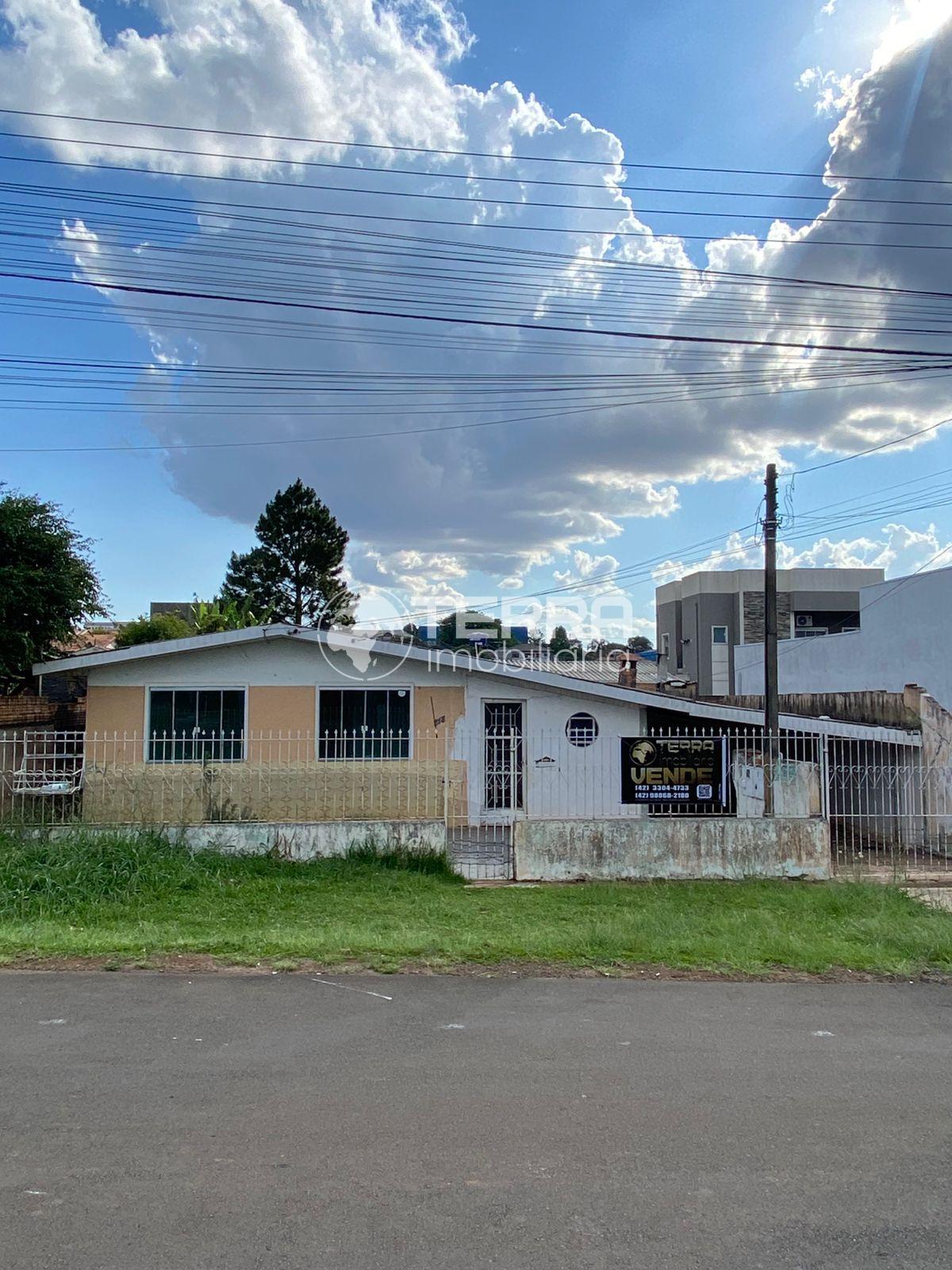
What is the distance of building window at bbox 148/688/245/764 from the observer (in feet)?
45.7

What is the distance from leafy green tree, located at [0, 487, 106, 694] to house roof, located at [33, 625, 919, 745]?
2.13 m

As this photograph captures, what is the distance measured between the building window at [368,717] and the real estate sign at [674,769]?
4002 millimetres

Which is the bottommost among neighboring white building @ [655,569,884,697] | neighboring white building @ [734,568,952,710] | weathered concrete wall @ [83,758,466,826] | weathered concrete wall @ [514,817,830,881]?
weathered concrete wall @ [514,817,830,881]

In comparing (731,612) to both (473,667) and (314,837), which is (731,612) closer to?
(473,667)

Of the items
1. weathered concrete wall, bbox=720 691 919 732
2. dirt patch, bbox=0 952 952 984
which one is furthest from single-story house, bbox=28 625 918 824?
dirt patch, bbox=0 952 952 984

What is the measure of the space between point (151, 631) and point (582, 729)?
19.3 metres

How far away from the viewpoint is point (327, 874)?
10.2 meters

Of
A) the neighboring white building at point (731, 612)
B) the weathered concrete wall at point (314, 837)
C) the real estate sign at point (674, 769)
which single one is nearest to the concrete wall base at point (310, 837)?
the weathered concrete wall at point (314, 837)

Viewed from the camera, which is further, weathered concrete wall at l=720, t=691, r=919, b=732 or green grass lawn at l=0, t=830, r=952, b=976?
weathered concrete wall at l=720, t=691, r=919, b=732

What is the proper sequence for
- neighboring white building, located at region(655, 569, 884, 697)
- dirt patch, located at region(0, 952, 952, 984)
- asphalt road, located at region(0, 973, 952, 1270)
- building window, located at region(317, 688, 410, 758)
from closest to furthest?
asphalt road, located at region(0, 973, 952, 1270)
dirt patch, located at region(0, 952, 952, 984)
building window, located at region(317, 688, 410, 758)
neighboring white building, located at region(655, 569, 884, 697)

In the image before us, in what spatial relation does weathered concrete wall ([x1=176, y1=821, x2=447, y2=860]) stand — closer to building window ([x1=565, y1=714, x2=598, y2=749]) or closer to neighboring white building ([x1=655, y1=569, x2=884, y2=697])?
building window ([x1=565, y1=714, x2=598, y2=749])

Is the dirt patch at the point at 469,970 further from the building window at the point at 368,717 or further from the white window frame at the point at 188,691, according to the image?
the building window at the point at 368,717

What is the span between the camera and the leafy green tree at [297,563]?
39875mm

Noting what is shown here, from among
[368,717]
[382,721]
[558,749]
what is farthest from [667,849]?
[368,717]
